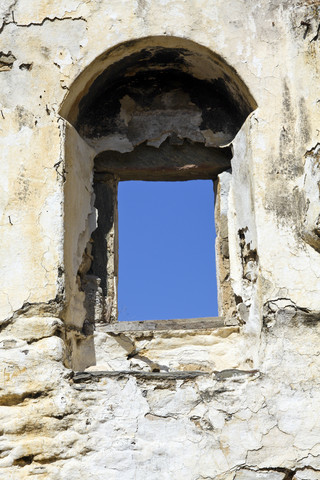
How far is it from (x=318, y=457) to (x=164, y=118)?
9.22 feet

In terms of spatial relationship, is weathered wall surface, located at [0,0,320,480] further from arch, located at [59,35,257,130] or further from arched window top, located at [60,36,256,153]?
arched window top, located at [60,36,256,153]

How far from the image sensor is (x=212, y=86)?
6.12 metres

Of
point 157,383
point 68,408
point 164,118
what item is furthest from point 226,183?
point 68,408

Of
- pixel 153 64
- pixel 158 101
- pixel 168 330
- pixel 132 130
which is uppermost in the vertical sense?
pixel 153 64

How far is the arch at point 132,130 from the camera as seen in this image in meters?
5.74

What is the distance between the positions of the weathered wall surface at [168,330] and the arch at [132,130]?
0.05 metres

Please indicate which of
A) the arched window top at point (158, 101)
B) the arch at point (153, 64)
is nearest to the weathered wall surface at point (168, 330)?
the arch at point (153, 64)

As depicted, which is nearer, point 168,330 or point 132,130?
point 168,330

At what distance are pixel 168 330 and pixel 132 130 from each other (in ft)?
5.21

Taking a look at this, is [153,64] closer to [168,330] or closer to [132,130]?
[132,130]

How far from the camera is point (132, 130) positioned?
244 inches

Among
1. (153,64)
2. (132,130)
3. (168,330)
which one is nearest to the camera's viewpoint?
(168,330)

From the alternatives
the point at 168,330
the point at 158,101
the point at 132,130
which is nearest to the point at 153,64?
the point at 158,101

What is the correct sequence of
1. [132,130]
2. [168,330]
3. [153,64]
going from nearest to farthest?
[168,330] → [153,64] → [132,130]
